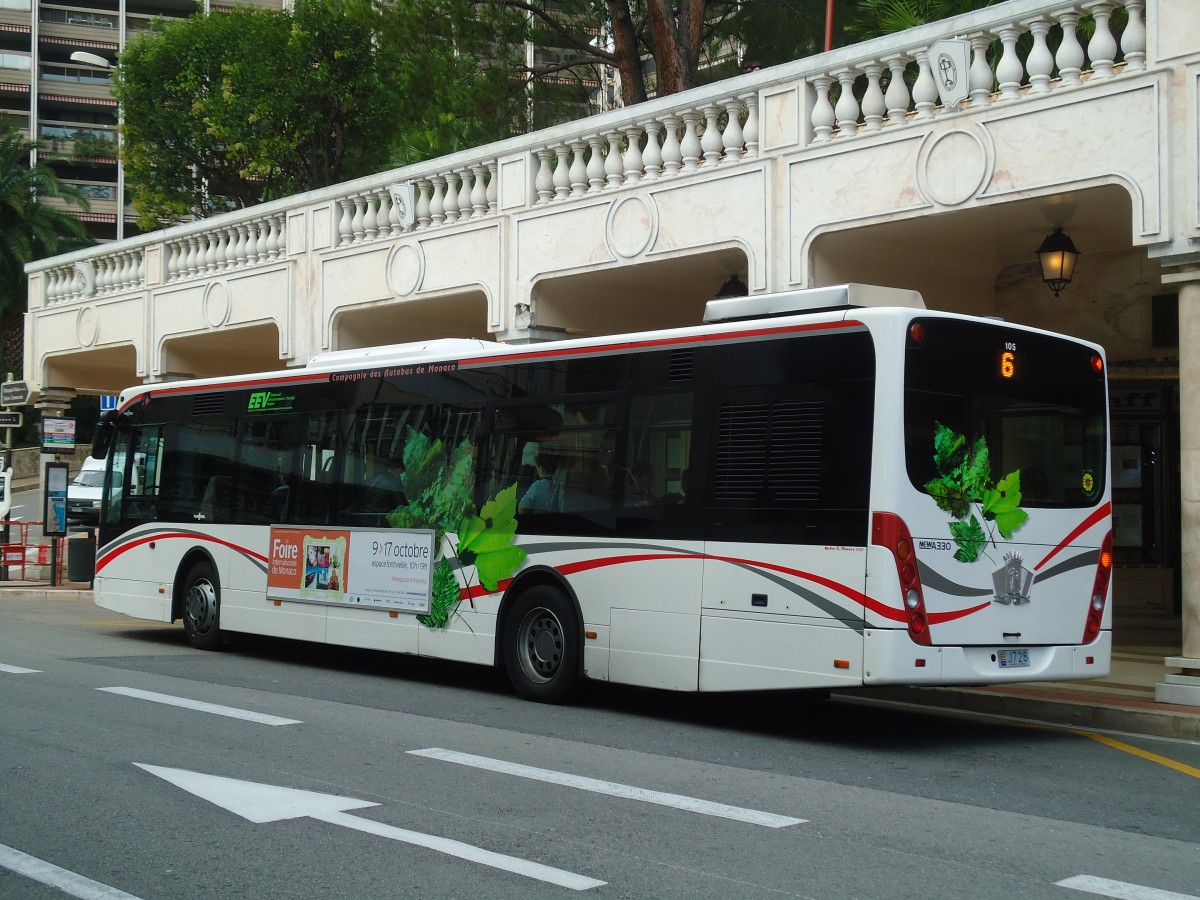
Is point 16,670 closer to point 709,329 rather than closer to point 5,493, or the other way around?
point 709,329

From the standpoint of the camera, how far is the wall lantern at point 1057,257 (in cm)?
1355

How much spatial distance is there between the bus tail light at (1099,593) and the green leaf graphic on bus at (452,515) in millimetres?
4410

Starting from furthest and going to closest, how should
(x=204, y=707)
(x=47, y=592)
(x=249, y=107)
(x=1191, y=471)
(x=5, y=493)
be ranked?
(x=249, y=107) < (x=5, y=493) < (x=47, y=592) < (x=1191, y=471) < (x=204, y=707)

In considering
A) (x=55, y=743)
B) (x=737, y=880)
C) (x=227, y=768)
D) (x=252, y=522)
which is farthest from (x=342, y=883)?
(x=252, y=522)

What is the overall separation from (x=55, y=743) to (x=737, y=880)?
16.4 ft

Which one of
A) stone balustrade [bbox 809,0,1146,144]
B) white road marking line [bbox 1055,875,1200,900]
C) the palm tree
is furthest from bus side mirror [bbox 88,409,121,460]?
the palm tree

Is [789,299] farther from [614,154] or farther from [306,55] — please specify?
[306,55]

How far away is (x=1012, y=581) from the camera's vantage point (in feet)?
31.0

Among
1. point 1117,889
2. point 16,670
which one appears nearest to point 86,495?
point 16,670

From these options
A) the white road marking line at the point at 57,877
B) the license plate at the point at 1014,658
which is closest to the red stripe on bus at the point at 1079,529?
the license plate at the point at 1014,658

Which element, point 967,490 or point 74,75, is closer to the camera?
point 967,490

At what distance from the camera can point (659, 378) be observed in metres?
10.5

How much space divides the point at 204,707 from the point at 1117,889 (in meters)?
6.99

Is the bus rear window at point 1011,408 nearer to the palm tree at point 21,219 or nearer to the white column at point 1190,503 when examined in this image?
the white column at point 1190,503
